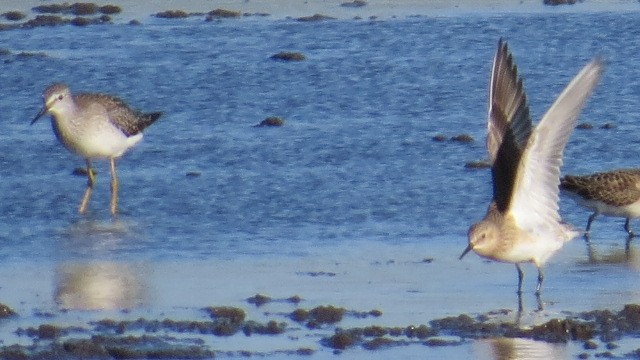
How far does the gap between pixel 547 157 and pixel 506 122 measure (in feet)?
1.18

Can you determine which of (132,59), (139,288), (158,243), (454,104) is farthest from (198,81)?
(139,288)

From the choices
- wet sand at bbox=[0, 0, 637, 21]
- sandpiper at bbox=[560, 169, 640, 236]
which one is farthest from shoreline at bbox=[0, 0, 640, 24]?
sandpiper at bbox=[560, 169, 640, 236]

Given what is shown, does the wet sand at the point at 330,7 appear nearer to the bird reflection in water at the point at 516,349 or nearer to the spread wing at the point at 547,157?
the spread wing at the point at 547,157

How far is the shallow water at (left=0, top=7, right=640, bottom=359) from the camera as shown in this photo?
34.8 feet

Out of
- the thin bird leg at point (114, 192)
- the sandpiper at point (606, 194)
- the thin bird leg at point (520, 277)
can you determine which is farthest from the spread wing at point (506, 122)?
the thin bird leg at point (114, 192)

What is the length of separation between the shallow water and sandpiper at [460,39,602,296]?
343 mm

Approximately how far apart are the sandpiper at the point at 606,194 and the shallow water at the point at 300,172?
229 millimetres

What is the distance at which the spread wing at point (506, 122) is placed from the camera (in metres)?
10.4

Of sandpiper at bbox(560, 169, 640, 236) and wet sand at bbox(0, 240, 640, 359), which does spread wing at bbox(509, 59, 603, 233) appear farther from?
sandpiper at bbox(560, 169, 640, 236)

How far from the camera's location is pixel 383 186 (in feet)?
45.8

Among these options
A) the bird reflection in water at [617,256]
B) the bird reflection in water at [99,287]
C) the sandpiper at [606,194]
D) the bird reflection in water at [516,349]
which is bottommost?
the bird reflection in water at [617,256]

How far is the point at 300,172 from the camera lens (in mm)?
14500

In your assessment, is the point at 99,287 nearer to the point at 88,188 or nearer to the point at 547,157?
the point at 547,157

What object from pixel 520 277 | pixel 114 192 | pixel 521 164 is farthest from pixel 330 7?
pixel 521 164
